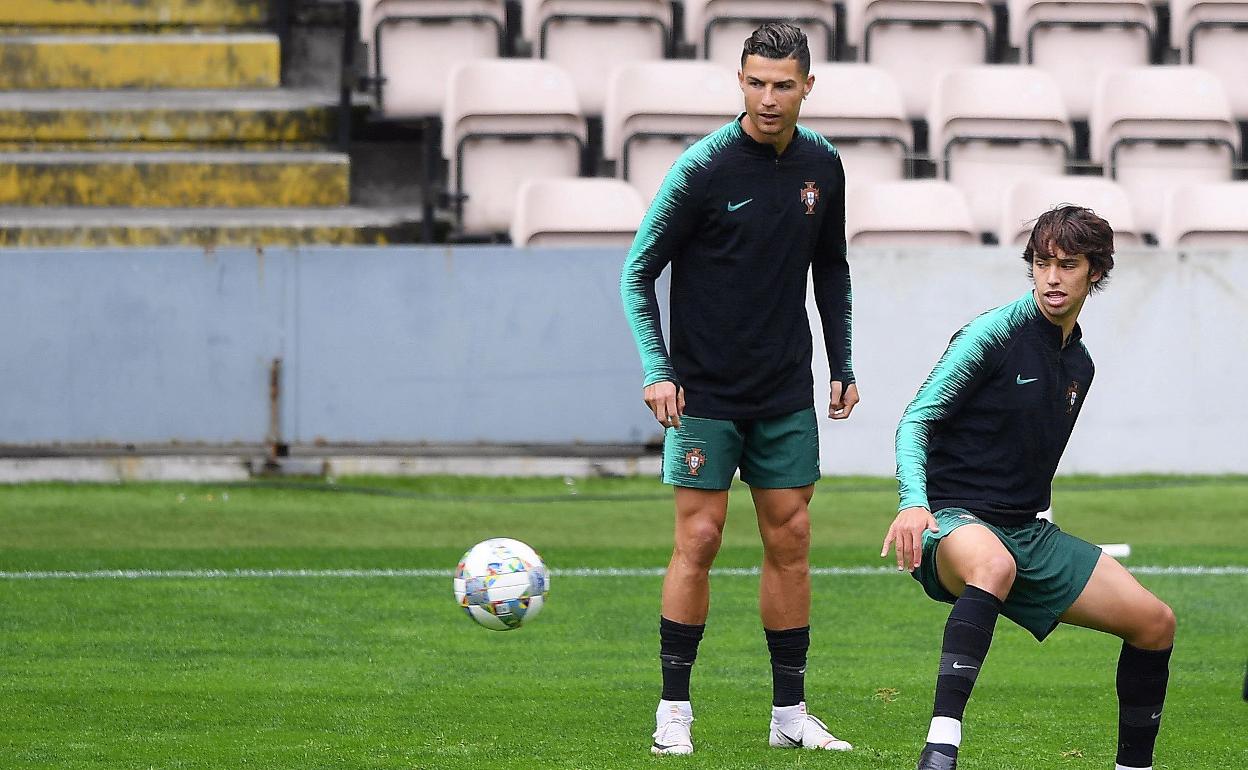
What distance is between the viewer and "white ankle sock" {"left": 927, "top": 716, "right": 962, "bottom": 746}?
4090 mm

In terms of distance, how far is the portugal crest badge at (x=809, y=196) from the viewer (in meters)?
4.94

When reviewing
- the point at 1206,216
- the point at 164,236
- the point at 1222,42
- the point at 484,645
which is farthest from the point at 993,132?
the point at 484,645

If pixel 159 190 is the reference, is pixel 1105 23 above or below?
above

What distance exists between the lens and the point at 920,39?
13.7 m

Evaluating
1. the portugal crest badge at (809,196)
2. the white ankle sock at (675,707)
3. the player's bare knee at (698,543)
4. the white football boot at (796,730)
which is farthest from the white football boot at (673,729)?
the portugal crest badge at (809,196)

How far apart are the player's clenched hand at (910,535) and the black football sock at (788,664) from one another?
947 millimetres

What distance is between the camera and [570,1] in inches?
525

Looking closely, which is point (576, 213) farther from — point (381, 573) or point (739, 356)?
point (739, 356)

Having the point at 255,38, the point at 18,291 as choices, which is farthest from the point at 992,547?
the point at 255,38

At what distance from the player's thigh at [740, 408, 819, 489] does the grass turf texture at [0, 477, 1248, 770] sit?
0.74 meters

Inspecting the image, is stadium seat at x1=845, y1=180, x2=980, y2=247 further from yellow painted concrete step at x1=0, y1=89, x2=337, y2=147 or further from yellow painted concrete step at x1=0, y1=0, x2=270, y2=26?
yellow painted concrete step at x1=0, y1=0, x2=270, y2=26

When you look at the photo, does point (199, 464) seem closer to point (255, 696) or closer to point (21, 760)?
point (255, 696)

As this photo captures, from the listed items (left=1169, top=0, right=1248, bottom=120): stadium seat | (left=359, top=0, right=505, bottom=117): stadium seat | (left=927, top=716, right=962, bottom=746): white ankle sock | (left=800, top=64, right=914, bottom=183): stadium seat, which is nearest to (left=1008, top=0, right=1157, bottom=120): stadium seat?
(left=1169, top=0, right=1248, bottom=120): stadium seat

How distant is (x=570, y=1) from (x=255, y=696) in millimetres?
8577
